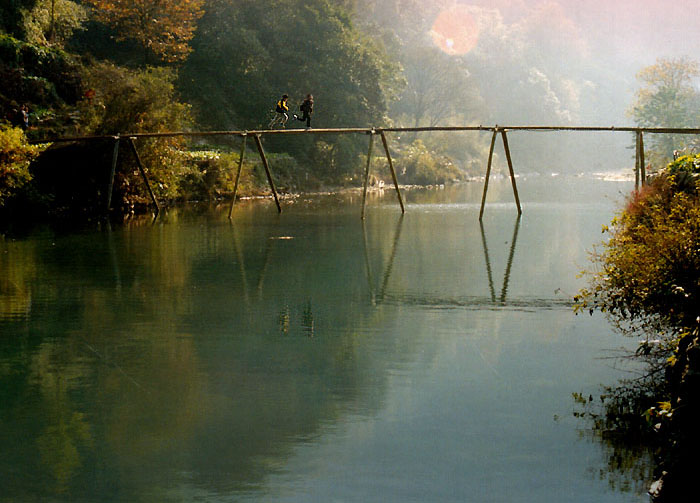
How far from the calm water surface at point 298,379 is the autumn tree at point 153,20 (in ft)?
117

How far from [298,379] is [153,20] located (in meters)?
49.8

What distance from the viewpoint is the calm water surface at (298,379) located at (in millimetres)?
8422

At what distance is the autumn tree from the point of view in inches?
2228

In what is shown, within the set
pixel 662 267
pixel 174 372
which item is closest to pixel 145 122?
pixel 174 372

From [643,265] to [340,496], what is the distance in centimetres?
546

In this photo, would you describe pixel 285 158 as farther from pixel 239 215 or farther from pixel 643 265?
pixel 643 265

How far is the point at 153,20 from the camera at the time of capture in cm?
5747

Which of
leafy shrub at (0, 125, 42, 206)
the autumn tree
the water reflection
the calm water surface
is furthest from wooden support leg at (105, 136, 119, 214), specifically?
the autumn tree

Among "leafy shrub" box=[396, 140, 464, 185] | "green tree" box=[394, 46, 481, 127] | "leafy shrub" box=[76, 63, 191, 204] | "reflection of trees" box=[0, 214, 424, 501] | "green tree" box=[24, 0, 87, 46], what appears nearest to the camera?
"reflection of trees" box=[0, 214, 424, 501]

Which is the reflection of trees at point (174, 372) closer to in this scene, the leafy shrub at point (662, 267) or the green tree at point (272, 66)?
the leafy shrub at point (662, 267)

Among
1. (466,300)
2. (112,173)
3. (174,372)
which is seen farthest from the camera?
(112,173)

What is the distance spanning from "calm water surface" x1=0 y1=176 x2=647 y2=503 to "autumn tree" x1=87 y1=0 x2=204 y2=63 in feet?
117

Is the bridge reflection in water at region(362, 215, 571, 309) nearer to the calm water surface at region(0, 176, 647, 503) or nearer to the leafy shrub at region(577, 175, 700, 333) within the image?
the calm water surface at region(0, 176, 647, 503)

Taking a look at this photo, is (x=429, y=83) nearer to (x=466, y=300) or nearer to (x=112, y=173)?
(x=112, y=173)
